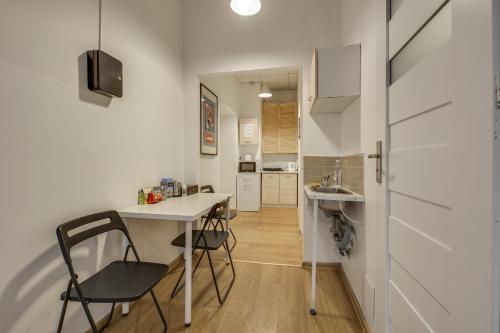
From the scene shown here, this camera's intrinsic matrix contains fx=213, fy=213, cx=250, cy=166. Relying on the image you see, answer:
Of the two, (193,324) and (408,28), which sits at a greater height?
(408,28)

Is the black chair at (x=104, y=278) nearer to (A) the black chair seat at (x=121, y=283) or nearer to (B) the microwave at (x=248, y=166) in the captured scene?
(A) the black chair seat at (x=121, y=283)

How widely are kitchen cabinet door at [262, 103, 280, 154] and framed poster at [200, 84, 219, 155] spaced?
2005mm

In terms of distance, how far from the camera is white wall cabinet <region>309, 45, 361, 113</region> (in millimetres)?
1684

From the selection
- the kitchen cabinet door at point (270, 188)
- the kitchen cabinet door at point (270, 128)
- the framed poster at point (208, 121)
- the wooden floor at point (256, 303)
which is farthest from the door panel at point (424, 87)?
the kitchen cabinet door at point (270, 128)

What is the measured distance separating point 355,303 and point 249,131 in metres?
3.95

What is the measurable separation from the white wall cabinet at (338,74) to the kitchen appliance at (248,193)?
3076 mm

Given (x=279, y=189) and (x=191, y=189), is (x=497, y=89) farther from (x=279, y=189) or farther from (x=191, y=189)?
(x=279, y=189)

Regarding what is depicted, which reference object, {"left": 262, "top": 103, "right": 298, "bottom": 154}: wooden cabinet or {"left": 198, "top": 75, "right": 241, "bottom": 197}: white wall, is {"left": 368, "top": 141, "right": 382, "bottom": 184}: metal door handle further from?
{"left": 262, "top": 103, "right": 298, "bottom": 154}: wooden cabinet

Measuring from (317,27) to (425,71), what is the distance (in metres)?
1.82

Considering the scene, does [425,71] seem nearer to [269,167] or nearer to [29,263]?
[29,263]

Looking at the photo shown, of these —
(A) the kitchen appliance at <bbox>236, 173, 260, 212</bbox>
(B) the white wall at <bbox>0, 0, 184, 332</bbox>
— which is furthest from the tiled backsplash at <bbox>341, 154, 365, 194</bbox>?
(A) the kitchen appliance at <bbox>236, 173, 260, 212</bbox>

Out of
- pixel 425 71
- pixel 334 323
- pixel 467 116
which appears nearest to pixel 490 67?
pixel 467 116

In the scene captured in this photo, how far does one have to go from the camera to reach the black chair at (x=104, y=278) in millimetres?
1060

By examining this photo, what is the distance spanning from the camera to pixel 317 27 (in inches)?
89.2
